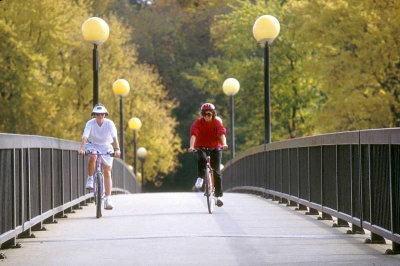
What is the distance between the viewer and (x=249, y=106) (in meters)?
70.1

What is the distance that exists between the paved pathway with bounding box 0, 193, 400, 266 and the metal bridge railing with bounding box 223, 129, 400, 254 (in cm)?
26

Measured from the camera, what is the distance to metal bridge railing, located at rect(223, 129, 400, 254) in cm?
1084

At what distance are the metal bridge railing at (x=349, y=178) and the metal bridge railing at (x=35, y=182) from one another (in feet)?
12.0

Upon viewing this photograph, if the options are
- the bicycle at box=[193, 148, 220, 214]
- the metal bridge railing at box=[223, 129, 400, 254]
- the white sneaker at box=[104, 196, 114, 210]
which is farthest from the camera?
the bicycle at box=[193, 148, 220, 214]

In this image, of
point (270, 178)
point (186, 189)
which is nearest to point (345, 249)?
point (270, 178)

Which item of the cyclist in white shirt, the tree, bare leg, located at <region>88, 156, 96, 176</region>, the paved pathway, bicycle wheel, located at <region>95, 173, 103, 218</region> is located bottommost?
the paved pathway

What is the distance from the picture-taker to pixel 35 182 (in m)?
13.9

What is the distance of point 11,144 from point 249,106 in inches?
2299

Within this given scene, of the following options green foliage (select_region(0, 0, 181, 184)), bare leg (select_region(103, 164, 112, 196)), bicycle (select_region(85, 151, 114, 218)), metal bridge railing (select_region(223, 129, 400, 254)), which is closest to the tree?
green foliage (select_region(0, 0, 181, 184))

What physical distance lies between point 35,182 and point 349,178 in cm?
386

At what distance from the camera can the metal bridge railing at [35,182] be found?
11.6m

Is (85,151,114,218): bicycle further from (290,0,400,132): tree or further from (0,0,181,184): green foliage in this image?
(0,0,181,184): green foliage

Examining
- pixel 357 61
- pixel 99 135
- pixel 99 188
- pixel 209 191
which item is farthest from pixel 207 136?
pixel 357 61

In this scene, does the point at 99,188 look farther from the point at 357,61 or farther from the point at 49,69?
the point at 49,69
